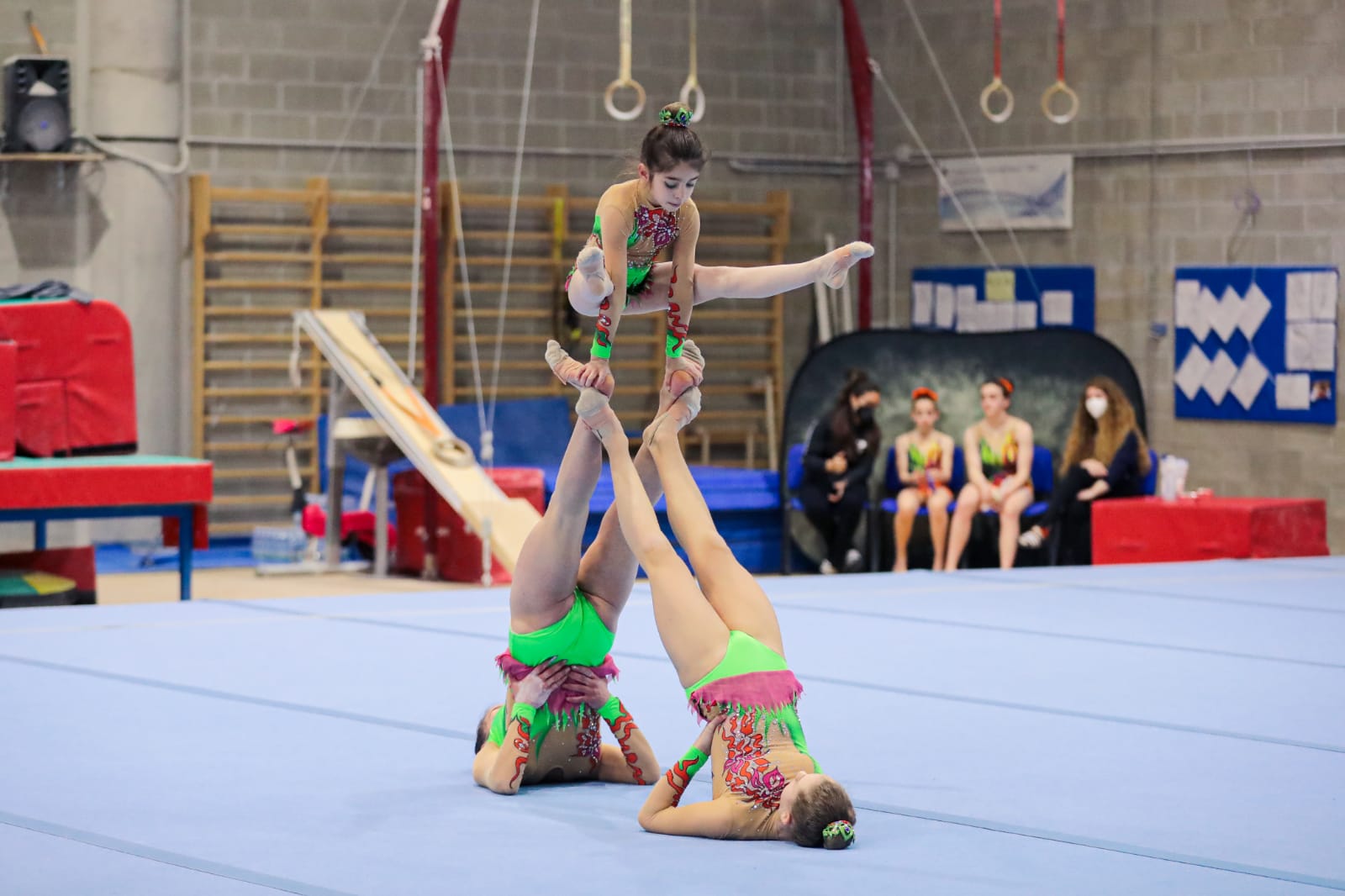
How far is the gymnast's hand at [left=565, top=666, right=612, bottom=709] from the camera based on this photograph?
119 inches

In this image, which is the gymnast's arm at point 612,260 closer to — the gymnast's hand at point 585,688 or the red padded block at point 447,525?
the gymnast's hand at point 585,688

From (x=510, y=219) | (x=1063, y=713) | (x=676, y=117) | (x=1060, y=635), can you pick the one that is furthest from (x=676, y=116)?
(x=510, y=219)

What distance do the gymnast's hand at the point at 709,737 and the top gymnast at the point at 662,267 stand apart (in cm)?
67

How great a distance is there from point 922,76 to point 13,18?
230 inches

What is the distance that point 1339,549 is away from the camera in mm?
9133

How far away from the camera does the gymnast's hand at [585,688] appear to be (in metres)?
3.03

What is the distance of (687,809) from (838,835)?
272 millimetres

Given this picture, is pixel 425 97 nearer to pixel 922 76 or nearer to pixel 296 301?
pixel 296 301

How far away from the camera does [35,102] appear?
941cm

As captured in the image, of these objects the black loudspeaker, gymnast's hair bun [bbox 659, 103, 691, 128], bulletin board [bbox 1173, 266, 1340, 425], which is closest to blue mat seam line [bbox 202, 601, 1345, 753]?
gymnast's hair bun [bbox 659, 103, 691, 128]

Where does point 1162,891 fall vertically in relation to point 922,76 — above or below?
below

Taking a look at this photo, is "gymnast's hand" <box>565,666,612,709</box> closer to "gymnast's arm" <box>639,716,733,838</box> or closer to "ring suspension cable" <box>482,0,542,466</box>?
"gymnast's arm" <box>639,716,733,838</box>

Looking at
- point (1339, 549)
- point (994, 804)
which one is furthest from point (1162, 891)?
point (1339, 549)

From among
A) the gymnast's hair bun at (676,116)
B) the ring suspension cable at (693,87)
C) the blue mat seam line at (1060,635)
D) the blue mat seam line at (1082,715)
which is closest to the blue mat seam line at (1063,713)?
the blue mat seam line at (1082,715)
